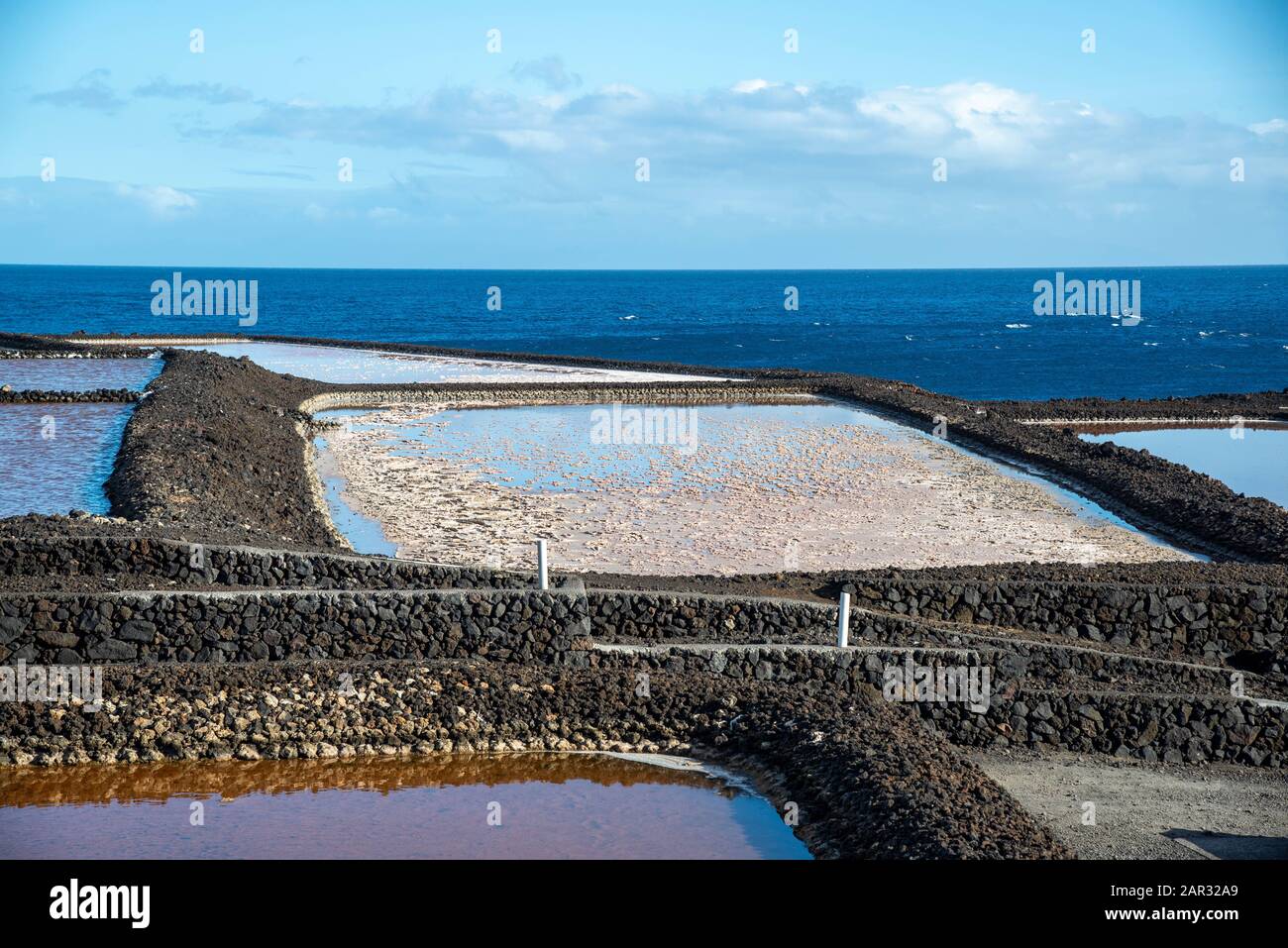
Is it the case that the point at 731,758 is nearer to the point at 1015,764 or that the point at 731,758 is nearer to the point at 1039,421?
the point at 1015,764

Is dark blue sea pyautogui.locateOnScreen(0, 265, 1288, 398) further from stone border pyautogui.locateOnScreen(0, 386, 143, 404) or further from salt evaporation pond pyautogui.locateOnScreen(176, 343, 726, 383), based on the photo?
stone border pyautogui.locateOnScreen(0, 386, 143, 404)

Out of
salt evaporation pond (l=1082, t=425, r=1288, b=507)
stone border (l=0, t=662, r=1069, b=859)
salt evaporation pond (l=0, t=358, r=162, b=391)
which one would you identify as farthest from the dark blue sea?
stone border (l=0, t=662, r=1069, b=859)

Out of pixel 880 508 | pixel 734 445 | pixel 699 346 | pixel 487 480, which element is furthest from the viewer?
pixel 699 346

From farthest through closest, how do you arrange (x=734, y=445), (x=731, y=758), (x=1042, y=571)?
(x=734, y=445) → (x=1042, y=571) → (x=731, y=758)

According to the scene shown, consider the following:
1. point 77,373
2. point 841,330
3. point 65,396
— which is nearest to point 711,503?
point 65,396

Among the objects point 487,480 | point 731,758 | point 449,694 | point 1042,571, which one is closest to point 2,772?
point 449,694

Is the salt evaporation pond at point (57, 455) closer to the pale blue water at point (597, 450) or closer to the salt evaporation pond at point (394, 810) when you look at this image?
the pale blue water at point (597, 450)
